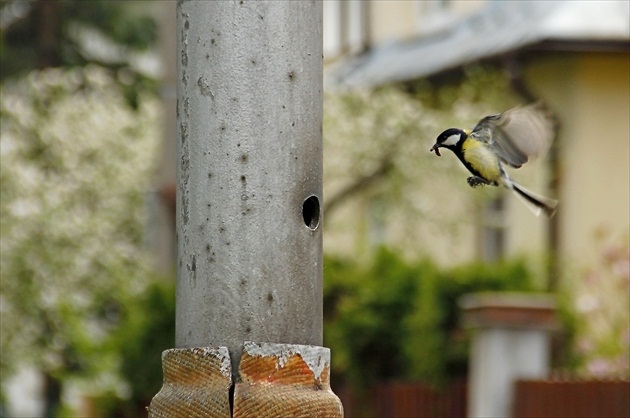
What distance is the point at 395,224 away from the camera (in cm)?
1983

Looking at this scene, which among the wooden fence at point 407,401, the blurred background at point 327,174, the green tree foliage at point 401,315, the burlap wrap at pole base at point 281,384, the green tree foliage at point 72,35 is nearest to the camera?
the burlap wrap at pole base at point 281,384

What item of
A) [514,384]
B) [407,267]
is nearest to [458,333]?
[407,267]

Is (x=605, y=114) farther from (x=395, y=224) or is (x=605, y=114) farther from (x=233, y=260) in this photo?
(x=233, y=260)

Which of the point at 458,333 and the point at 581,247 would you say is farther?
the point at 581,247

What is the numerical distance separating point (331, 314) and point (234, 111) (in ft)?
30.8

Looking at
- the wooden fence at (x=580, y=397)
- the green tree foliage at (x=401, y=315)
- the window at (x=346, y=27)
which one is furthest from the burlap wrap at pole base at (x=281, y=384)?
the window at (x=346, y=27)

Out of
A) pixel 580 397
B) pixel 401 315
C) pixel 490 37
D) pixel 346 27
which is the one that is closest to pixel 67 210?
pixel 490 37

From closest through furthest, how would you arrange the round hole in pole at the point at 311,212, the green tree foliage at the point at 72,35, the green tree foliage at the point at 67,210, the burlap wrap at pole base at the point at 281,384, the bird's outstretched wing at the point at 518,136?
the burlap wrap at pole base at the point at 281,384 < the round hole in pole at the point at 311,212 < the bird's outstretched wing at the point at 518,136 < the green tree foliage at the point at 67,210 < the green tree foliage at the point at 72,35

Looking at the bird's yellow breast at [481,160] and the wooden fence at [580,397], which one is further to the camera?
the wooden fence at [580,397]

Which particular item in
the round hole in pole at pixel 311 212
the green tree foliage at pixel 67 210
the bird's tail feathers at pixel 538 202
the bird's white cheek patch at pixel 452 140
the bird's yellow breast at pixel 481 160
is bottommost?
the round hole in pole at pixel 311 212

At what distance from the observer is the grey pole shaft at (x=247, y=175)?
9.91 ft

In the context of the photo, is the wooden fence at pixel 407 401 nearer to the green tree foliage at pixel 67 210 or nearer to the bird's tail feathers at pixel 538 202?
the green tree foliage at pixel 67 210

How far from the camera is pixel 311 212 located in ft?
10.3

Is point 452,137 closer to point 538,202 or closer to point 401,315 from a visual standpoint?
point 538,202
